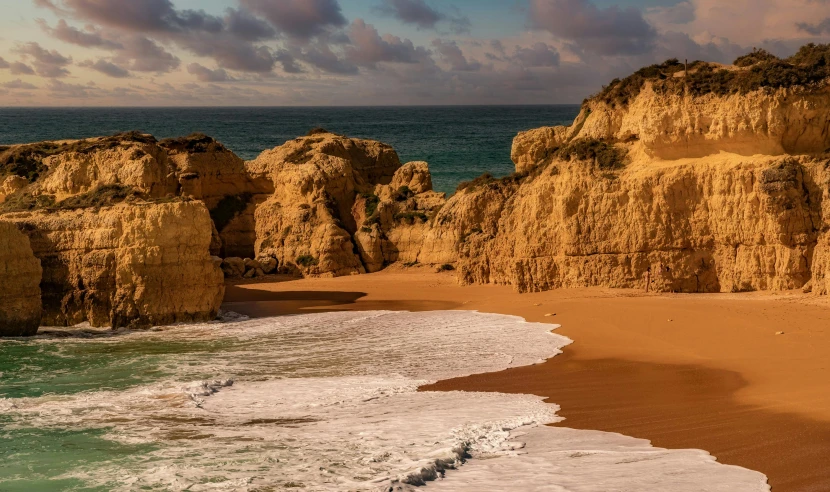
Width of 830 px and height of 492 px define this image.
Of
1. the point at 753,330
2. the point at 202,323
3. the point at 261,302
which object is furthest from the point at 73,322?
the point at 753,330

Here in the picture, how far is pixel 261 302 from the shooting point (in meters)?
27.0

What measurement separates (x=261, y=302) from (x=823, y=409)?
17.2 metres

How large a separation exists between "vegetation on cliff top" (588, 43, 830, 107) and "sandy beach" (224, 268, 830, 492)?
5111 millimetres

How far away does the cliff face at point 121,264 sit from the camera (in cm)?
2291

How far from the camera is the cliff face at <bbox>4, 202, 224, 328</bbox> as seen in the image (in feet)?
75.2

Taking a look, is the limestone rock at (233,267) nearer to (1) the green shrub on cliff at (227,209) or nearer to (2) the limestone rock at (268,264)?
(2) the limestone rock at (268,264)

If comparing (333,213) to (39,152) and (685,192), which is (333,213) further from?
(685,192)

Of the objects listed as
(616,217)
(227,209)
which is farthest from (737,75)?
(227,209)

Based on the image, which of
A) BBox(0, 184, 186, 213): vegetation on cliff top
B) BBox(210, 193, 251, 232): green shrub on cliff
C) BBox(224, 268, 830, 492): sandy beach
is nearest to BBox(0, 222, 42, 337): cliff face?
BBox(0, 184, 186, 213): vegetation on cliff top

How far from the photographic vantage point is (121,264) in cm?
2288

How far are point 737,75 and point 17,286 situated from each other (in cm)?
1832

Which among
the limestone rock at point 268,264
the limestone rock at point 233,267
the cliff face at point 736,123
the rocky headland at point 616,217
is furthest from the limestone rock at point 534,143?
the limestone rock at point 233,267

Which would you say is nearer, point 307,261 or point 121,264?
point 121,264

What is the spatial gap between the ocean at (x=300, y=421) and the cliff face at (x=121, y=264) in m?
1.09
